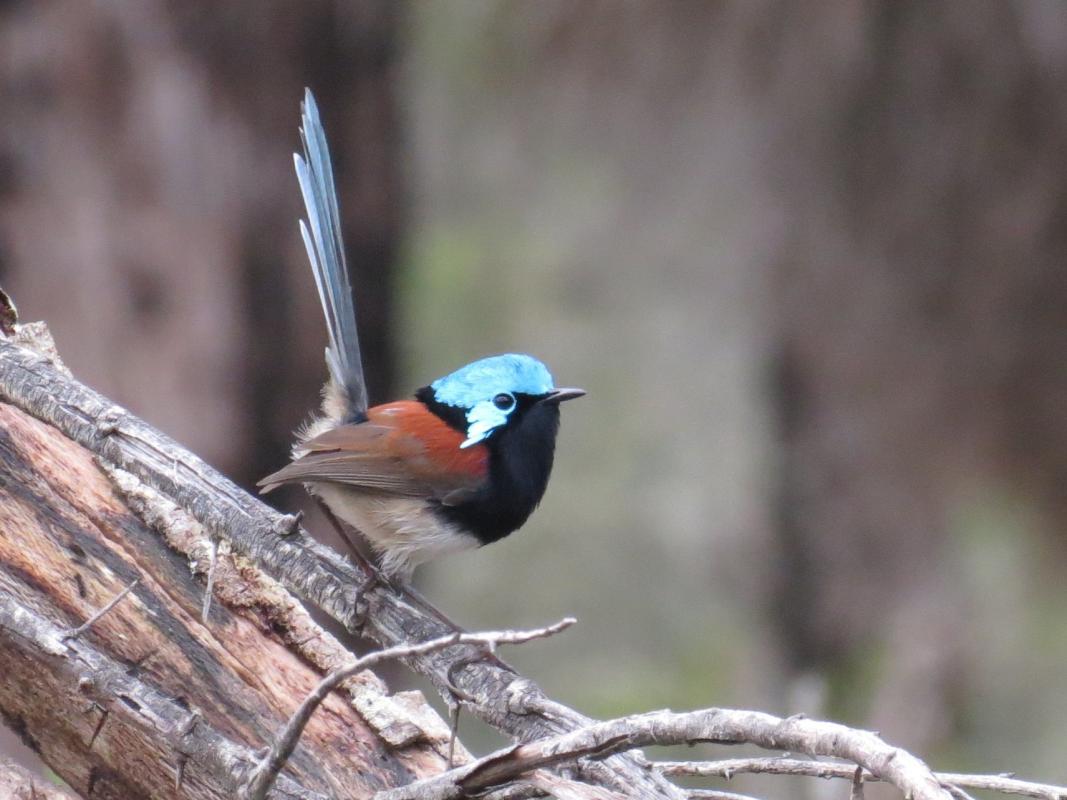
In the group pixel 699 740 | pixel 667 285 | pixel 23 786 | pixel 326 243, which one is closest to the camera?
pixel 699 740

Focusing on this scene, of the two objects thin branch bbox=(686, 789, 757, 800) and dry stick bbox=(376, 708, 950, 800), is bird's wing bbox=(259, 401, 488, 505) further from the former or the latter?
dry stick bbox=(376, 708, 950, 800)

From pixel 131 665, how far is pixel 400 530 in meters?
0.98

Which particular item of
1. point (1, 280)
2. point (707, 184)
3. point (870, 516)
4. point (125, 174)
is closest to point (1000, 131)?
point (707, 184)

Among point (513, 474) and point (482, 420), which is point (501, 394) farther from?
point (513, 474)

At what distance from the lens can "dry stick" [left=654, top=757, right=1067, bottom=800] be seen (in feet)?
7.06

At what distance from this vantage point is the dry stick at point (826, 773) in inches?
84.7

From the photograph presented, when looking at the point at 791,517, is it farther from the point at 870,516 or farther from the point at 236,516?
the point at 236,516

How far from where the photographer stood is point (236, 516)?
298 cm

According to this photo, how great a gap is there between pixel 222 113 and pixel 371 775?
3.66 m

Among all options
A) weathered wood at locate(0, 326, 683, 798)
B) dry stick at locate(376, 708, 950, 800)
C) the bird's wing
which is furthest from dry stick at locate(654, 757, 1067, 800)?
the bird's wing

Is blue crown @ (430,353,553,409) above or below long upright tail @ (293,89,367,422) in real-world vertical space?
below

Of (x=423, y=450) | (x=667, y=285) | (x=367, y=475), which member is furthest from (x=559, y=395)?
(x=667, y=285)

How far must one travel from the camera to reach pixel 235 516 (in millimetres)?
2980

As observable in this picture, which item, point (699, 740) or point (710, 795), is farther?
point (710, 795)
